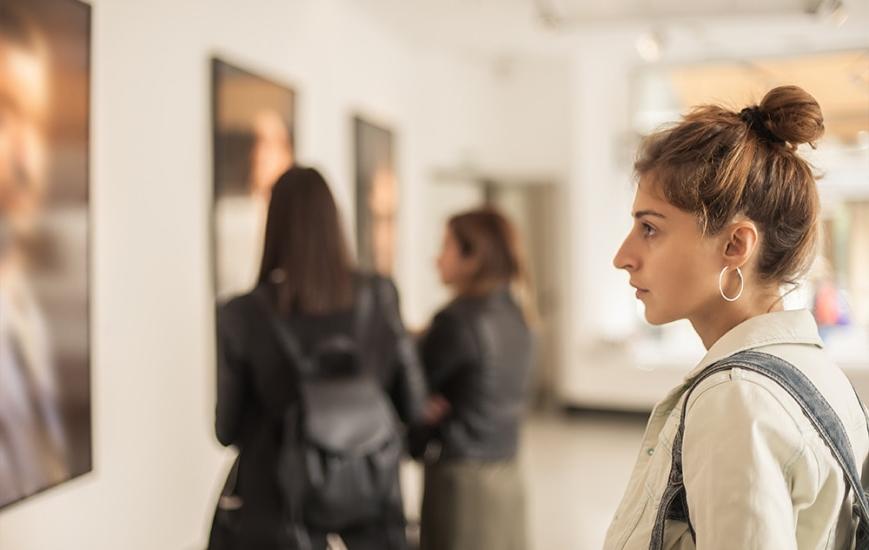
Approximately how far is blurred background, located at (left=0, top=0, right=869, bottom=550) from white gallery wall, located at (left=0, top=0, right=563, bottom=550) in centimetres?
1

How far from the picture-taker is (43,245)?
2.64 metres

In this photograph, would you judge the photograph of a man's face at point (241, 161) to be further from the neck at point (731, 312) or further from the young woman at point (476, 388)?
the neck at point (731, 312)

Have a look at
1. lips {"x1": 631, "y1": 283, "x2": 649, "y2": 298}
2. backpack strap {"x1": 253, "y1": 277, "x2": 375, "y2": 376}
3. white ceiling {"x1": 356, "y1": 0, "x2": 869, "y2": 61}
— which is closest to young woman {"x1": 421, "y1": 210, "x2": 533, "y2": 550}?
backpack strap {"x1": 253, "y1": 277, "x2": 375, "y2": 376}

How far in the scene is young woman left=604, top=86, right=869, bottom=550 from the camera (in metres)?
1.00

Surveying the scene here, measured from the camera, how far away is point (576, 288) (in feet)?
24.6

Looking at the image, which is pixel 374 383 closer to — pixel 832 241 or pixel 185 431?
pixel 185 431

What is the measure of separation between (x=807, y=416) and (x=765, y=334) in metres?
0.14

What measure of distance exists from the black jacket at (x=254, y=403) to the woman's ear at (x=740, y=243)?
1217 millimetres

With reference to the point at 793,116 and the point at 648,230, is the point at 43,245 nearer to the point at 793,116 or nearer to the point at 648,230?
the point at 648,230

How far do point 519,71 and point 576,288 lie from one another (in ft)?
7.35

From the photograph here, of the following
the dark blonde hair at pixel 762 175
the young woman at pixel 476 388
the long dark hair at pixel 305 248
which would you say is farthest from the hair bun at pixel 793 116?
the young woman at pixel 476 388

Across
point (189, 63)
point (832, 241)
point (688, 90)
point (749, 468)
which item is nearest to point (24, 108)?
point (189, 63)

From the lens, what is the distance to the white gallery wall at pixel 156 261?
305 cm

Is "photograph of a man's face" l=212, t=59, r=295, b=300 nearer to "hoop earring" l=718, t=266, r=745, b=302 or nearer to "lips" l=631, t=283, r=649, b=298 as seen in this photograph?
"lips" l=631, t=283, r=649, b=298
